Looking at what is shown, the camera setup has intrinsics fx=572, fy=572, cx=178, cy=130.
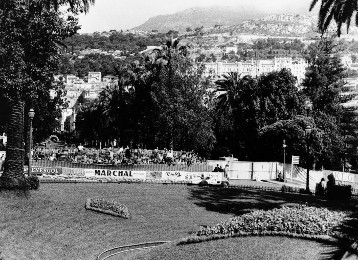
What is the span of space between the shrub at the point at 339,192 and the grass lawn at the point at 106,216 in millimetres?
1291

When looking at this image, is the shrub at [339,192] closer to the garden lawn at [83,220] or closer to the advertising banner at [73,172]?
the garden lawn at [83,220]

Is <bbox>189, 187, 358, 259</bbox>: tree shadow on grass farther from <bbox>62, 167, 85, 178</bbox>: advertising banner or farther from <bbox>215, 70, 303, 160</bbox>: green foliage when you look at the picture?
<bbox>215, 70, 303, 160</bbox>: green foliage

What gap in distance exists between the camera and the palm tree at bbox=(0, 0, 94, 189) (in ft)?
89.0

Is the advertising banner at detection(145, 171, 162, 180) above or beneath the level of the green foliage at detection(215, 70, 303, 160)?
beneath

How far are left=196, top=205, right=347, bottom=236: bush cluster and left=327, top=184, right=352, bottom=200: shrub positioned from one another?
1386cm

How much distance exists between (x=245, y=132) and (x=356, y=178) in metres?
14.3

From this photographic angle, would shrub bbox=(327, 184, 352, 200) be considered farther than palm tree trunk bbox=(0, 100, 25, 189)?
Yes

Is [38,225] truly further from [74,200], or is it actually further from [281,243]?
[281,243]

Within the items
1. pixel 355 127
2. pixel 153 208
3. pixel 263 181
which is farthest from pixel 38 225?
pixel 355 127

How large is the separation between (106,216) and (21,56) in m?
8.87

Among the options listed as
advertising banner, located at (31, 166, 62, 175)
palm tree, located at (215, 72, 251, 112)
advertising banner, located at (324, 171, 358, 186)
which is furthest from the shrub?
palm tree, located at (215, 72, 251, 112)

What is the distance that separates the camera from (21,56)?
27.5 m

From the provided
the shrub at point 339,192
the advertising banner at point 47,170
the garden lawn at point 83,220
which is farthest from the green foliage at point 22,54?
the shrub at point 339,192

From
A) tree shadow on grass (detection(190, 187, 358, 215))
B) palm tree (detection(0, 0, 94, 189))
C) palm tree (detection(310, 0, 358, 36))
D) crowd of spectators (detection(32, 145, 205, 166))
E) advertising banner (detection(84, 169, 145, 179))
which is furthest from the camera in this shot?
crowd of spectators (detection(32, 145, 205, 166))
